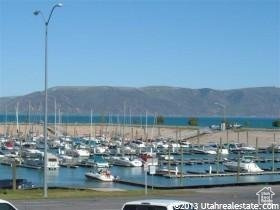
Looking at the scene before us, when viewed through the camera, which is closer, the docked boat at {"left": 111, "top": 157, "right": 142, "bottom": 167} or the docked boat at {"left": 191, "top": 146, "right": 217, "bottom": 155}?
the docked boat at {"left": 111, "top": 157, "right": 142, "bottom": 167}

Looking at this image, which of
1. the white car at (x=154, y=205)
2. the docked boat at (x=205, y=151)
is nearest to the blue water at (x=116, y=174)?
the docked boat at (x=205, y=151)

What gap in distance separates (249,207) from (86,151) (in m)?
96.5

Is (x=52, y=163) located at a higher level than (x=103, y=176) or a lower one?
higher

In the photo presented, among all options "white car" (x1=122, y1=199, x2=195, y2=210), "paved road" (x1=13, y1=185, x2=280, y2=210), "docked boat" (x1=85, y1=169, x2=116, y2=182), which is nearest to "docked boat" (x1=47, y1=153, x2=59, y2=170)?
"docked boat" (x1=85, y1=169, x2=116, y2=182)

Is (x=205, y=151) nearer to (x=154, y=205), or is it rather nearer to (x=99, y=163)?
(x=99, y=163)

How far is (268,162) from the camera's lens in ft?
393

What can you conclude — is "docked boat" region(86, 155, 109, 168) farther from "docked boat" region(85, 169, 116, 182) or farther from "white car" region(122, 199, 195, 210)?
"white car" region(122, 199, 195, 210)

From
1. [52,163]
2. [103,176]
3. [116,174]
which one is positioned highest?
[52,163]

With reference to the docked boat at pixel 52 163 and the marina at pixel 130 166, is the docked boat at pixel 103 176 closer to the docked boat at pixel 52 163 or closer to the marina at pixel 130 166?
the marina at pixel 130 166

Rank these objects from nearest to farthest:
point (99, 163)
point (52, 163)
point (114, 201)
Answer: point (114, 201)
point (52, 163)
point (99, 163)

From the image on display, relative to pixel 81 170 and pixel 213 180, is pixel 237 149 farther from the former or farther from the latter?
pixel 213 180

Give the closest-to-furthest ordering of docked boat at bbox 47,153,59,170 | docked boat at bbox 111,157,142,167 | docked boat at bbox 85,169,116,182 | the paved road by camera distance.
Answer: the paved road → docked boat at bbox 85,169,116,182 → docked boat at bbox 47,153,59,170 → docked boat at bbox 111,157,142,167

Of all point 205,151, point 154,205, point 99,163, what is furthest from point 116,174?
point 154,205

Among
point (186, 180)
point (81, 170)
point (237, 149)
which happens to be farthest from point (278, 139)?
point (186, 180)
